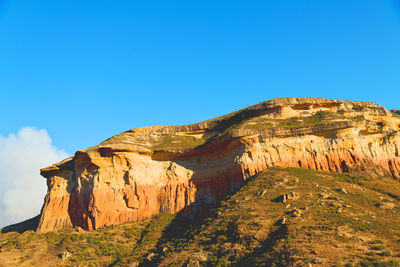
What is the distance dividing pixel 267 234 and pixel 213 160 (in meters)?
20.7

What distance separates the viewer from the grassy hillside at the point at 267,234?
24.0m

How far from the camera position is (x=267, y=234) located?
28000 millimetres

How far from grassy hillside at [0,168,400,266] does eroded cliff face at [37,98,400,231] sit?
2.57m

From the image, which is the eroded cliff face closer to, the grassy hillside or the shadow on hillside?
the grassy hillside

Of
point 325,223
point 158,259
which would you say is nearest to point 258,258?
point 325,223

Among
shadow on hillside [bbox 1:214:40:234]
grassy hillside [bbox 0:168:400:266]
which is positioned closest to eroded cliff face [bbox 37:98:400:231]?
grassy hillside [bbox 0:168:400:266]

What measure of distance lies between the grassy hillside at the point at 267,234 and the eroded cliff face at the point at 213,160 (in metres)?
2.57

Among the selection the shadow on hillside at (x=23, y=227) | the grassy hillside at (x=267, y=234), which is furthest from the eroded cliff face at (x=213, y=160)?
the shadow on hillside at (x=23, y=227)

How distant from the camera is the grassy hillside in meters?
24.0

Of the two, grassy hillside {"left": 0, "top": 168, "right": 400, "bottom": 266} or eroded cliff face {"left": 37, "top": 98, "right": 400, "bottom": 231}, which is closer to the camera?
grassy hillside {"left": 0, "top": 168, "right": 400, "bottom": 266}

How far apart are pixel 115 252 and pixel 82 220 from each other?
1007cm

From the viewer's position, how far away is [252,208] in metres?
33.0

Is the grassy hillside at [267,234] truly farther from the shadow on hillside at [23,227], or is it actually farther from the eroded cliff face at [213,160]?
the shadow on hillside at [23,227]

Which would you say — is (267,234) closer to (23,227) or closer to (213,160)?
A: (213,160)
